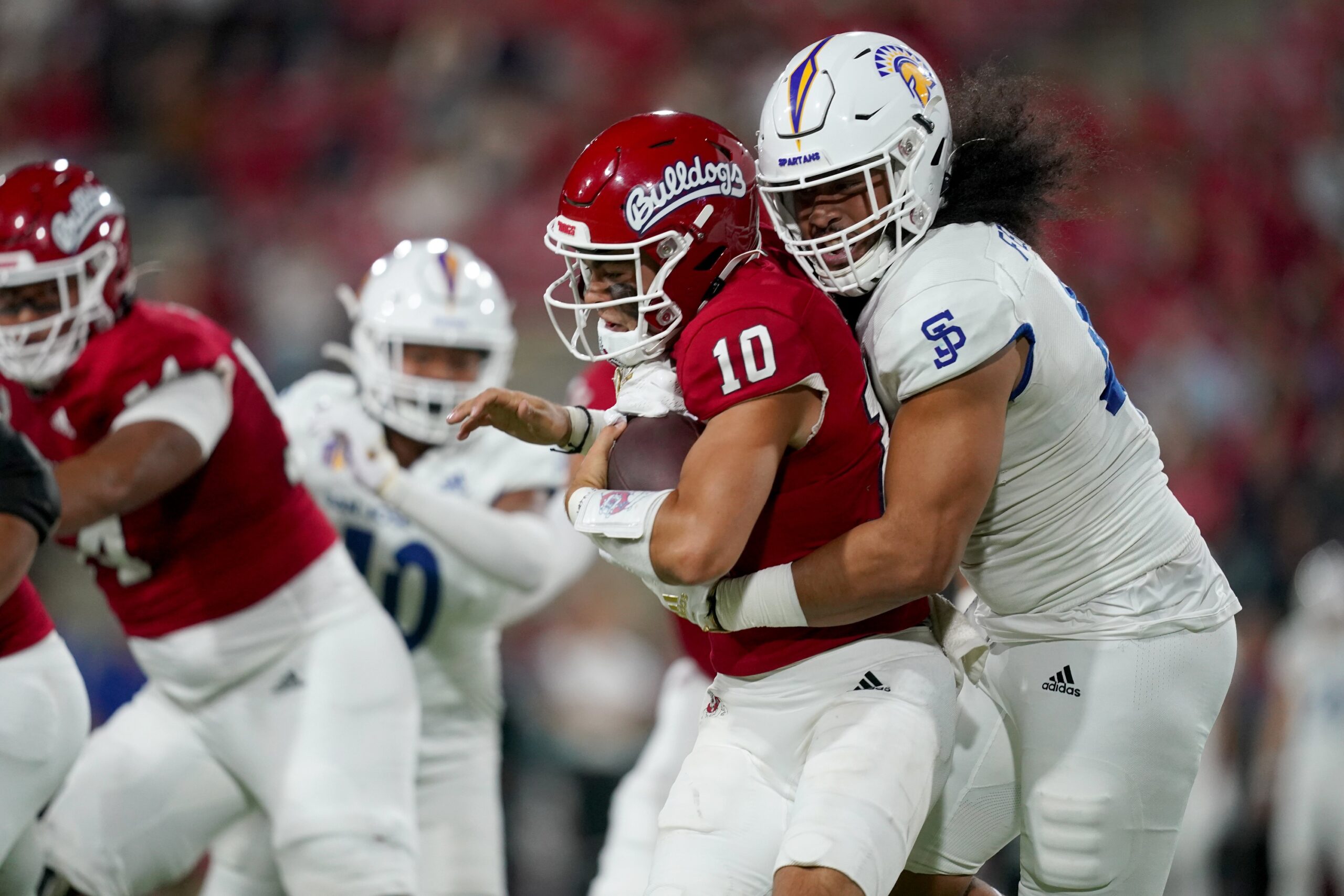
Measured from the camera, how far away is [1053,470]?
254 centimetres

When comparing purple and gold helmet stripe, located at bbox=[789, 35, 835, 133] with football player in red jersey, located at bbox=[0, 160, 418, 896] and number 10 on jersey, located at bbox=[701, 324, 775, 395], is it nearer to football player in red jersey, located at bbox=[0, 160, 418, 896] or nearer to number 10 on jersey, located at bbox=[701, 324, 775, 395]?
number 10 on jersey, located at bbox=[701, 324, 775, 395]

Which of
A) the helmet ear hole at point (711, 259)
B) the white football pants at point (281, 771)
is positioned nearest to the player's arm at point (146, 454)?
the white football pants at point (281, 771)

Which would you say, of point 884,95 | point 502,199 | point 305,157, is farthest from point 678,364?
point 305,157

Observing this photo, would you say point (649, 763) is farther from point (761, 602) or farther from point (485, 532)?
point (761, 602)

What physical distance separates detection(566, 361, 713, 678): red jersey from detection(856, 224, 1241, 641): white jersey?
139 cm

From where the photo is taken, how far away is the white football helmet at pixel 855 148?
2453mm

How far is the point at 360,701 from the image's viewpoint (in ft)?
11.4

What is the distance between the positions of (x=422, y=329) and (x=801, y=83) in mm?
1888

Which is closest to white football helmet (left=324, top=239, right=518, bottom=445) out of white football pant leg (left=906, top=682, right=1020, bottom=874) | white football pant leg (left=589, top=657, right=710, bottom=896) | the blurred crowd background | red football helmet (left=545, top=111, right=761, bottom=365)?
white football pant leg (left=589, top=657, right=710, bottom=896)

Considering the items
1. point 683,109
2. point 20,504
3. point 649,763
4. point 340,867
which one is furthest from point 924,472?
point 683,109

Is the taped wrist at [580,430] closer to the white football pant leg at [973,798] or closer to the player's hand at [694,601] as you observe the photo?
the player's hand at [694,601]

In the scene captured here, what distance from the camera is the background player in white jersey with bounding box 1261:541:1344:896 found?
714 cm

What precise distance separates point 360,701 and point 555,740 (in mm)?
2805

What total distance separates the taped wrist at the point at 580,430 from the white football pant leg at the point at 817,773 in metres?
0.50
